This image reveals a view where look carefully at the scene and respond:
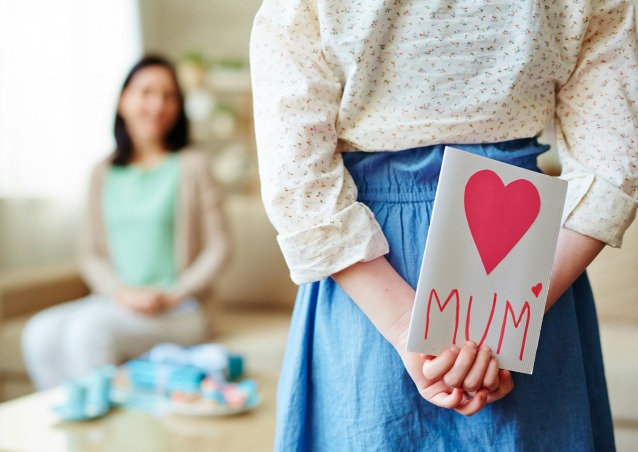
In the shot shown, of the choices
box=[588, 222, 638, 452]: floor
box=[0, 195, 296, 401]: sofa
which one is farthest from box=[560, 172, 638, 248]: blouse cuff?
box=[0, 195, 296, 401]: sofa

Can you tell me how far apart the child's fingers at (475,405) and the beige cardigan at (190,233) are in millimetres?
1723

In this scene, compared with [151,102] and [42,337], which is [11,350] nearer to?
[42,337]

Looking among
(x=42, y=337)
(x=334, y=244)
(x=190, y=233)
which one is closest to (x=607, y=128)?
(x=334, y=244)

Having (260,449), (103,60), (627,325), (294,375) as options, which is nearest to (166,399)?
(260,449)

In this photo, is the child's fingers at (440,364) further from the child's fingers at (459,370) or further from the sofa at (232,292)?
the sofa at (232,292)

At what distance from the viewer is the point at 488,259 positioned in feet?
1.94

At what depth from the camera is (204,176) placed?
2344 mm

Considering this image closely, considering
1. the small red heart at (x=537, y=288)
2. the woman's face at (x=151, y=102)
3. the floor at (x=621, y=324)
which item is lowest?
the floor at (x=621, y=324)

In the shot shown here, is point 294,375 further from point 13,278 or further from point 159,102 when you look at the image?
point 13,278

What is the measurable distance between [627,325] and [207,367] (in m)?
1.25

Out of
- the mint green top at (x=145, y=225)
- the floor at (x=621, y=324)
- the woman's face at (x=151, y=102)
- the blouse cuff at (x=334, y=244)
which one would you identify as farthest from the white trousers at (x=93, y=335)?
the blouse cuff at (x=334, y=244)

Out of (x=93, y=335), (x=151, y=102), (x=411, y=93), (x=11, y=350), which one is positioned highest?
(x=411, y=93)

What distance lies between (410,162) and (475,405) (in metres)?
0.23

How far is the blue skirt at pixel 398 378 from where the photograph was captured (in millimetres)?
626
